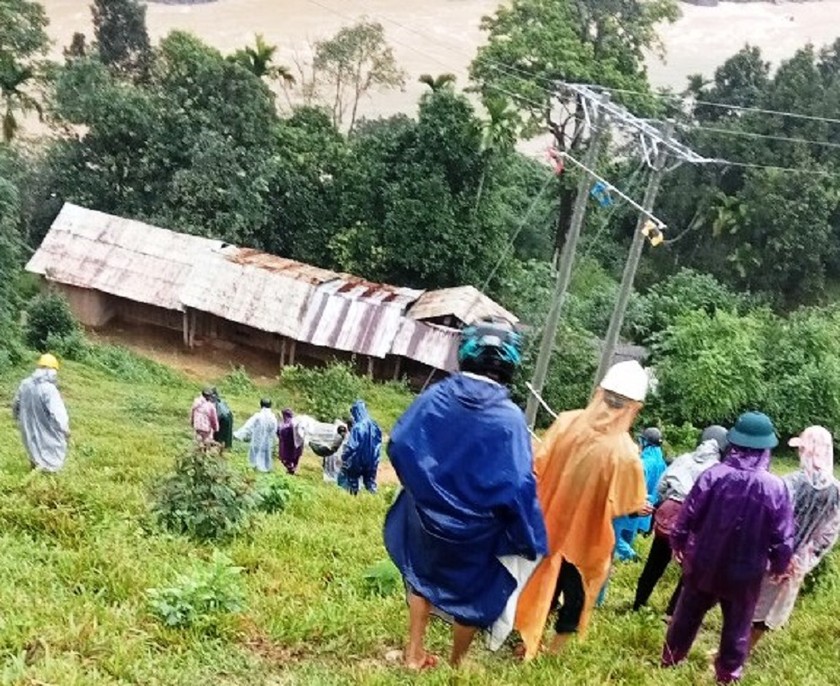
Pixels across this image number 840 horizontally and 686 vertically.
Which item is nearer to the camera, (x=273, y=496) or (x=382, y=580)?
(x=382, y=580)

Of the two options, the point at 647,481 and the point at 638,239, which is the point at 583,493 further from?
the point at 638,239

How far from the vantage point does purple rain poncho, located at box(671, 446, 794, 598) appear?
427 cm

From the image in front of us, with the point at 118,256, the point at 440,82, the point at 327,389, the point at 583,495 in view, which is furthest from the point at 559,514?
the point at 440,82

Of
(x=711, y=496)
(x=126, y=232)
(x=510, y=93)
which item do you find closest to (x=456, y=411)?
(x=711, y=496)

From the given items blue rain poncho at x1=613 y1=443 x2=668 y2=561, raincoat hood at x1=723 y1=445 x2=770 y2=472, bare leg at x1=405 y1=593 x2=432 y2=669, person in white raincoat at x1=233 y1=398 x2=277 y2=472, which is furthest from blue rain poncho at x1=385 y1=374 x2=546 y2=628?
person in white raincoat at x1=233 y1=398 x2=277 y2=472

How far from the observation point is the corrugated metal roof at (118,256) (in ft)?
80.6

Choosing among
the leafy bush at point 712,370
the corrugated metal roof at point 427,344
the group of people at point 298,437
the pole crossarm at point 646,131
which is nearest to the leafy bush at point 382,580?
the group of people at point 298,437

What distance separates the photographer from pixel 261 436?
12.1m

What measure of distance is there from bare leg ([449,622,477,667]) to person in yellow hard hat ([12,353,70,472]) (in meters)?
5.42

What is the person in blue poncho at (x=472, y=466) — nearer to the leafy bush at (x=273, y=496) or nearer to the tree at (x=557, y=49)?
the leafy bush at (x=273, y=496)

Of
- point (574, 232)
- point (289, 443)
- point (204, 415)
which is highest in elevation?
point (574, 232)

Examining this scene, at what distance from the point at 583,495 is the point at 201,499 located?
2.73m

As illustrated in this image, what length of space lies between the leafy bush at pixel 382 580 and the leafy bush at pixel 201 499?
1.11 m

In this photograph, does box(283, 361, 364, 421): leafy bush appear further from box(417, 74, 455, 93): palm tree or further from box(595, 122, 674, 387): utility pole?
box(417, 74, 455, 93): palm tree
